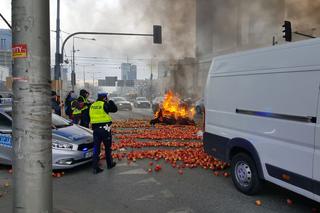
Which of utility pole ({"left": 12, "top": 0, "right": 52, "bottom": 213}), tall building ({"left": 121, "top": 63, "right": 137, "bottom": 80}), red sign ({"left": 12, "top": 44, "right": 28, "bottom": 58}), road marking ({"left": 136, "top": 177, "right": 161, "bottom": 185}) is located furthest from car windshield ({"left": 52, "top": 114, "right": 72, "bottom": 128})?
tall building ({"left": 121, "top": 63, "right": 137, "bottom": 80})

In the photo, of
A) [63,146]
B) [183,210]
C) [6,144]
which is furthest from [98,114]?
[183,210]

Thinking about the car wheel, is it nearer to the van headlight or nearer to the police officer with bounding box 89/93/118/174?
the police officer with bounding box 89/93/118/174

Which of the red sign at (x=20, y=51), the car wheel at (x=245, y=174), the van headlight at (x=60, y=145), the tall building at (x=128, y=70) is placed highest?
the tall building at (x=128, y=70)

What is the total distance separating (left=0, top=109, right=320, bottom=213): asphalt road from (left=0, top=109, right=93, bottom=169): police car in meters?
0.29

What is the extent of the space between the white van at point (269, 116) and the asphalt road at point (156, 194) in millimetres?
414

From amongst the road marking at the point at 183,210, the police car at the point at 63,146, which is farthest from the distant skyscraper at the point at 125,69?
the road marking at the point at 183,210

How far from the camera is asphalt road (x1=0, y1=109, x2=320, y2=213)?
5.36 metres

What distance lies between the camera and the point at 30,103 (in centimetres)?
349

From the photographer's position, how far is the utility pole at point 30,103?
3.44m

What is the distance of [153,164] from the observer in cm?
842

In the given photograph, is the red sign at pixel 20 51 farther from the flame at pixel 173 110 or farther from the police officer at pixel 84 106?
the flame at pixel 173 110

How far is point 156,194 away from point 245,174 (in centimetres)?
151

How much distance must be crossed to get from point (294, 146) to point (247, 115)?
1.13 meters

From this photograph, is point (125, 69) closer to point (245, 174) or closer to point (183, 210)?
point (245, 174)
